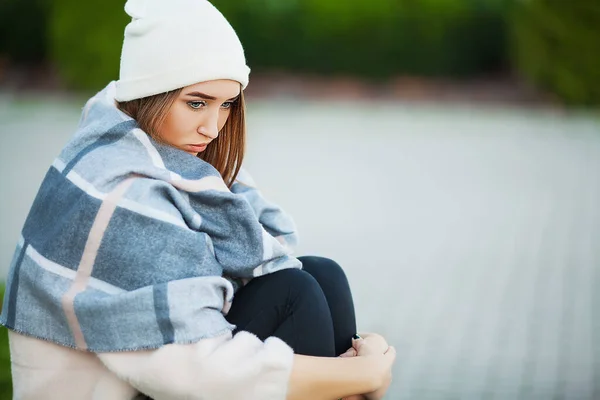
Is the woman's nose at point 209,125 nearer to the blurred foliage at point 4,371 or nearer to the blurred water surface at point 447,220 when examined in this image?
the blurred foliage at point 4,371

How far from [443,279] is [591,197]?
96.6 inches

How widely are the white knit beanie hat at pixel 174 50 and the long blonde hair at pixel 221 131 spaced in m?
0.04

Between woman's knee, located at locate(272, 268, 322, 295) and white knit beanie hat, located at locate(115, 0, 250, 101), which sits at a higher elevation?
white knit beanie hat, located at locate(115, 0, 250, 101)

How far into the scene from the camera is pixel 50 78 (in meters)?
14.4

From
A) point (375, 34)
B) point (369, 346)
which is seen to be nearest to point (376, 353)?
point (369, 346)

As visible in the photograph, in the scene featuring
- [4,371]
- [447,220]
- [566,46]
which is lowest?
[4,371]

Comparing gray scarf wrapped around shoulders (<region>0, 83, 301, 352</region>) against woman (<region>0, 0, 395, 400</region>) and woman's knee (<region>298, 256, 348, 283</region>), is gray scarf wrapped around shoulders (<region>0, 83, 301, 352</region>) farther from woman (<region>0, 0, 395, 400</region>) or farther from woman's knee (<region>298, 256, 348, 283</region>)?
woman's knee (<region>298, 256, 348, 283</region>)

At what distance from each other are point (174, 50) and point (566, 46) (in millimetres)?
10764

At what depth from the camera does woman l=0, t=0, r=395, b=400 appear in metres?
2.17

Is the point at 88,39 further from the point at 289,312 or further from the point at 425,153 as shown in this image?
the point at 289,312

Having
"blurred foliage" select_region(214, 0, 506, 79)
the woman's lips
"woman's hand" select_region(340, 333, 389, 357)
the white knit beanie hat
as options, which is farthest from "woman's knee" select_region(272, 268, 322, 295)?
"blurred foliage" select_region(214, 0, 506, 79)

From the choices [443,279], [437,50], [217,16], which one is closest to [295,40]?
[437,50]

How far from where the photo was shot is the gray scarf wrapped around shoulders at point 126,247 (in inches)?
85.5

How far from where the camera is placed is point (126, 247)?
220cm
